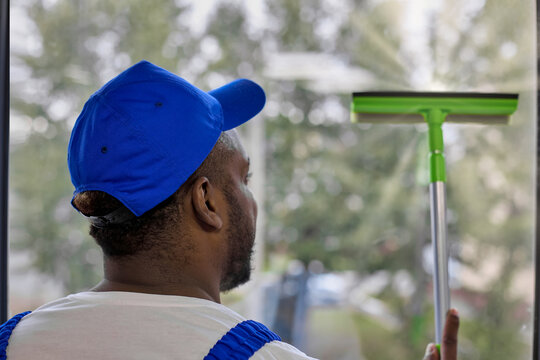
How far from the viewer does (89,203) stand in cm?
67

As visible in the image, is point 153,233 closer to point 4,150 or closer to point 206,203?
point 206,203

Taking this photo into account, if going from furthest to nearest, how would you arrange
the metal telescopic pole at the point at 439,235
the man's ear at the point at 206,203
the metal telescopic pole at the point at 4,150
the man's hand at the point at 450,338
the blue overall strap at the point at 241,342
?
the metal telescopic pole at the point at 4,150 < the metal telescopic pole at the point at 439,235 < the man's hand at the point at 450,338 < the man's ear at the point at 206,203 < the blue overall strap at the point at 241,342

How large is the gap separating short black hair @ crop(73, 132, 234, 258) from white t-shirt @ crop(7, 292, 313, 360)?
7 cm

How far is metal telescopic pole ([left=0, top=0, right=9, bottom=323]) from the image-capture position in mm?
1227

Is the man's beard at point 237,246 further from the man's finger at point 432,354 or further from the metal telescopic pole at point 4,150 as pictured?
the metal telescopic pole at point 4,150

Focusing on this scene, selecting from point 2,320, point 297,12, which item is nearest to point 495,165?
point 297,12

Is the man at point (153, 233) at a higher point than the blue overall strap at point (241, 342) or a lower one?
higher

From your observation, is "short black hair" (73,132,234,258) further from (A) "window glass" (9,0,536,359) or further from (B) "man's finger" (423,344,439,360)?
(A) "window glass" (9,0,536,359)

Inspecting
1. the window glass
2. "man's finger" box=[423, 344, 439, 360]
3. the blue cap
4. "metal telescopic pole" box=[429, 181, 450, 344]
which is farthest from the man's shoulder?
the window glass

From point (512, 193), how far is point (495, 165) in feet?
0.26

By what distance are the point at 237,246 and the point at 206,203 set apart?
9 cm

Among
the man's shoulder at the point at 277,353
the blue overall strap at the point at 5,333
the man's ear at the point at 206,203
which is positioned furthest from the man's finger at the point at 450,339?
the blue overall strap at the point at 5,333

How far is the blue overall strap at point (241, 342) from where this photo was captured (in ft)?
1.83

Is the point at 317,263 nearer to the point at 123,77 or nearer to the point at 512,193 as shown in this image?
the point at 512,193
